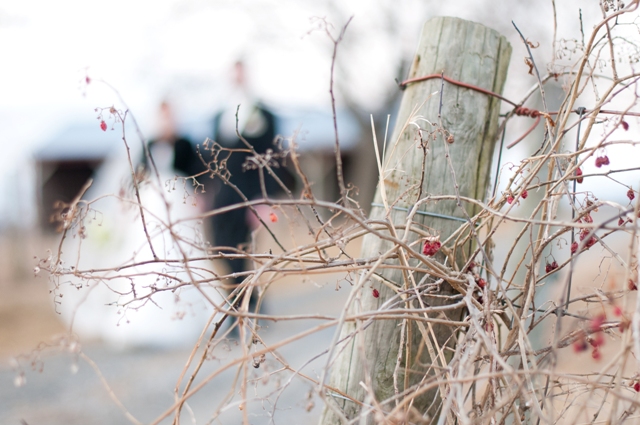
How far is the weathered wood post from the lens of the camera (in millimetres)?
1492

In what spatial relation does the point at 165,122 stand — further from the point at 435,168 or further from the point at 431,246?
the point at 431,246

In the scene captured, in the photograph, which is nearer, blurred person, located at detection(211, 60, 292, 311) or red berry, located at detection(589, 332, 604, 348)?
red berry, located at detection(589, 332, 604, 348)

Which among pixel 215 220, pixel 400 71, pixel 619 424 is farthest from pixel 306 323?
pixel 400 71

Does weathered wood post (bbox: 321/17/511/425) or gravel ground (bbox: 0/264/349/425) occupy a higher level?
weathered wood post (bbox: 321/17/511/425)

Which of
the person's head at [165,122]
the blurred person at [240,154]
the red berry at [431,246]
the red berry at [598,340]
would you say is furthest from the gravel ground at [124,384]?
the person's head at [165,122]

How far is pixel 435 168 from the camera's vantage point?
154 cm

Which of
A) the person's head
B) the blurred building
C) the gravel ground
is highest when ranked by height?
the person's head

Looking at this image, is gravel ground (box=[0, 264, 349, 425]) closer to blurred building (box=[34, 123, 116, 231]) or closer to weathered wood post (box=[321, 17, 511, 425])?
weathered wood post (box=[321, 17, 511, 425])

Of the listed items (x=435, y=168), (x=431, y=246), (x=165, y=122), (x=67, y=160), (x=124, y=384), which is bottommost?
(x=124, y=384)

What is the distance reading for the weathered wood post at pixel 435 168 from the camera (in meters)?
1.49

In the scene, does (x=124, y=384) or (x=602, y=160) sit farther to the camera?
(x=124, y=384)

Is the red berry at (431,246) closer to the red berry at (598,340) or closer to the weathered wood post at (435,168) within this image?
the weathered wood post at (435,168)

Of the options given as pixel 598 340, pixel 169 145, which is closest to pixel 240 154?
pixel 169 145

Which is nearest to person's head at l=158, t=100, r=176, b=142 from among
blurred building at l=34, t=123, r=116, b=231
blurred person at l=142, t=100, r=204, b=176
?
blurred person at l=142, t=100, r=204, b=176
